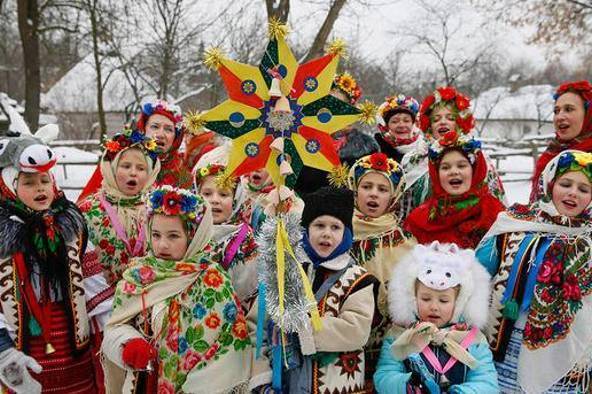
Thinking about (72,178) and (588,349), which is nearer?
(588,349)

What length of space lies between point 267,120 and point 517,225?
1602 mm

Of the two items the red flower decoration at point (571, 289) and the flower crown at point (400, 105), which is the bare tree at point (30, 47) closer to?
the flower crown at point (400, 105)

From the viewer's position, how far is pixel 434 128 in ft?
14.9

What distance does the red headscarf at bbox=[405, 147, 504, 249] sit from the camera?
3633mm

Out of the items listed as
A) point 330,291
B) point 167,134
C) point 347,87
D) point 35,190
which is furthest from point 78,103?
point 330,291

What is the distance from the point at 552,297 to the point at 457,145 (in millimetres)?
1113

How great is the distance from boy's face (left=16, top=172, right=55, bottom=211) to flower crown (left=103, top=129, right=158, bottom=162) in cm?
66

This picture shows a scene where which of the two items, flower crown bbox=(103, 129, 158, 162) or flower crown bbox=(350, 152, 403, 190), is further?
flower crown bbox=(103, 129, 158, 162)

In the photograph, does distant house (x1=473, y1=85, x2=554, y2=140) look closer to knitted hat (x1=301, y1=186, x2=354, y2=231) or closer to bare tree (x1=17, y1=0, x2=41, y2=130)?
bare tree (x1=17, y1=0, x2=41, y2=130)

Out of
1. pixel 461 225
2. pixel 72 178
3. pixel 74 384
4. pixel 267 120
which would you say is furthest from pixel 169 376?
pixel 72 178

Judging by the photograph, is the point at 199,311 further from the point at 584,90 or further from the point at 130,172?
the point at 584,90

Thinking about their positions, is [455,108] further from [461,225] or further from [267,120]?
[267,120]

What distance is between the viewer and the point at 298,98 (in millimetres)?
2830

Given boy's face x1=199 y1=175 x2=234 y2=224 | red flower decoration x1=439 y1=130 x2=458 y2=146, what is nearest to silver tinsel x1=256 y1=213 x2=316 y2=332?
boy's face x1=199 y1=175 x2=234 y2=224
